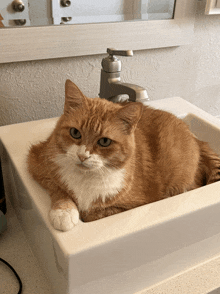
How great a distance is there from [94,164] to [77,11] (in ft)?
2.04

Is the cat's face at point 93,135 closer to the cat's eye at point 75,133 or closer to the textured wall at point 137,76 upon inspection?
the cat's eye at point 75,133

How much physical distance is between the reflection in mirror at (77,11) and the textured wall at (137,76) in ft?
0.45

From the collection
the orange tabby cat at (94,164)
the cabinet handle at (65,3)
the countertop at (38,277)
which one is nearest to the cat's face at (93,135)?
the orange tabby cat at (94,164)

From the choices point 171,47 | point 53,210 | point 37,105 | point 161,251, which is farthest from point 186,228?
point 171,47

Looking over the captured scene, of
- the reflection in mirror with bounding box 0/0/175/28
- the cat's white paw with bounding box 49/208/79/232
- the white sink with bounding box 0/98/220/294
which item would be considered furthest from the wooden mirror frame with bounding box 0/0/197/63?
the cat's white paw with bounding box 49/208/79/232

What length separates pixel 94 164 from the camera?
2.18 ft

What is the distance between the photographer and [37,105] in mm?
1109

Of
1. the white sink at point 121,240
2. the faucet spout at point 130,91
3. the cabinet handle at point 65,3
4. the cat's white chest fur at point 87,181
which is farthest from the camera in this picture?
the cabinet handle at point 65,3

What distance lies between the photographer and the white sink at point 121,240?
61 cm

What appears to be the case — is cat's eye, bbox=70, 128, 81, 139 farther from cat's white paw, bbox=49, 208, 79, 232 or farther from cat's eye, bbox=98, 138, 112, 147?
cat's white paw, bbox=49, 208, 79, 232

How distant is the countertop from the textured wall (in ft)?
1.53

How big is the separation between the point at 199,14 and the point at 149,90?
0.38m

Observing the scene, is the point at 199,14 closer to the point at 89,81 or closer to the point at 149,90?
the point at 149,90

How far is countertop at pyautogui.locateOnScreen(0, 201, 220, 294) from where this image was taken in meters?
0.75
